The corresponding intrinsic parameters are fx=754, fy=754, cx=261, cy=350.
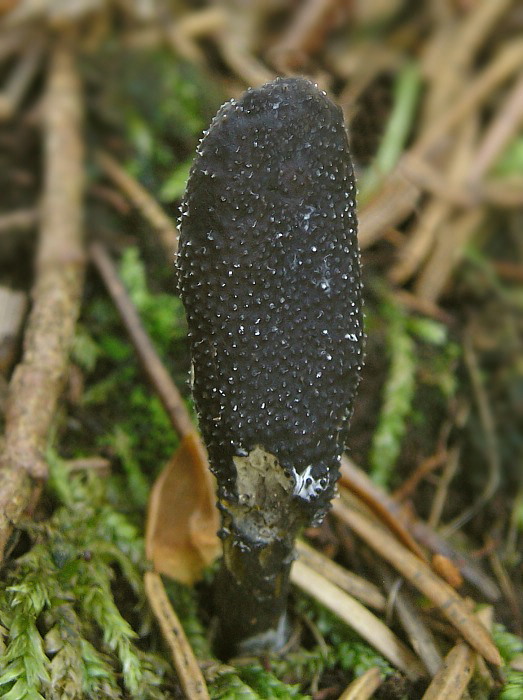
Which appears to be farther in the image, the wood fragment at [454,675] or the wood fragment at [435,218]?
the wood fragment at [435,218]

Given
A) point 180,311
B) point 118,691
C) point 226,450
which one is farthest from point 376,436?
point 118,691

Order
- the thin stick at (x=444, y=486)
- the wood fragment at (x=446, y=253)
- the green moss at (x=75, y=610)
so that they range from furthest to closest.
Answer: the wood fragment at (x=446, y=253) < the thin stick at (x=444, y=486) < the green moss at (x=75, y=610)

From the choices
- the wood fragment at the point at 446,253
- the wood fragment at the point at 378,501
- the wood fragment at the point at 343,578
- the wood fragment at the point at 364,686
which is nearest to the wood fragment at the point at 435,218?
the wood fragment at the point at 446,253

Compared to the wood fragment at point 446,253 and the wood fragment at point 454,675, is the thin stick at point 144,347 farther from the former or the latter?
the wood fragment at point 446,253

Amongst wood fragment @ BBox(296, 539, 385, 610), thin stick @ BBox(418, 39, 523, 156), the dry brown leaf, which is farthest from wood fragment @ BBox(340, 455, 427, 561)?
thin stick @ BBox(418, 39, 523, 156)

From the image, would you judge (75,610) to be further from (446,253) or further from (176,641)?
(446,253)

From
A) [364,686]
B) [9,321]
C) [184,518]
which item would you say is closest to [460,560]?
[364,686]

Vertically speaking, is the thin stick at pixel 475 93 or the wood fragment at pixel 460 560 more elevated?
the thin stick at pixel 475 93
